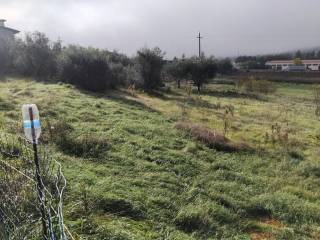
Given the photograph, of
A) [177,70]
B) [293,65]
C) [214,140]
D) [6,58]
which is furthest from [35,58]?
[293,65]

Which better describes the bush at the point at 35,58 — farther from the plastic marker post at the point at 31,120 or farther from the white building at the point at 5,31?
the plastic marker post at the point at 31,120

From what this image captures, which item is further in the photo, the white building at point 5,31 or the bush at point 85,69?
the white building at point 5,31

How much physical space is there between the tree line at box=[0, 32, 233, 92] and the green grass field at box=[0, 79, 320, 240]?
406 inches

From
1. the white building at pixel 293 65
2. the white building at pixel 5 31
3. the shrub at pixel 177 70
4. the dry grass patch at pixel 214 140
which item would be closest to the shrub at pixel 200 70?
the shrub at pixel 177 70

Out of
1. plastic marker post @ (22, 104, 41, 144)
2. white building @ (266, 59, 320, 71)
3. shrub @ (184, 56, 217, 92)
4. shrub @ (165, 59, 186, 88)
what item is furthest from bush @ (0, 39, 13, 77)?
white building @ (266, 59, 320, 71)

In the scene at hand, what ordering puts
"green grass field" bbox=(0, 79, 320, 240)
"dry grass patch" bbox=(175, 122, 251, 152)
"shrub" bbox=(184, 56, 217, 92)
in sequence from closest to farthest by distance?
"green grass field" bbox=(0, 79, 320, 240) → "dry grass patch" bbox=(175, 122, 251, 152) → "shrub" bbox=(184, 56, 217, 92)

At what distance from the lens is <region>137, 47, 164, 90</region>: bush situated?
34.2m

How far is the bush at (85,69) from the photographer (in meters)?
27.5

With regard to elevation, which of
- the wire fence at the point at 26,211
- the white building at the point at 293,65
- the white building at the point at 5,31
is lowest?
the white building at the point at 293,65

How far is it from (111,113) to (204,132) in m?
4.12

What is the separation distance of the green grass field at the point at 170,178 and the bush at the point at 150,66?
16.6 meters

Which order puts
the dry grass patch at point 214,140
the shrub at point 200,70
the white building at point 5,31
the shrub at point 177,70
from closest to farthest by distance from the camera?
the dry grass patch at point 214,140, the shrub at point 200,70, the shrub at point 177,70, the white building at point 5,31

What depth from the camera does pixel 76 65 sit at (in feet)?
92.1

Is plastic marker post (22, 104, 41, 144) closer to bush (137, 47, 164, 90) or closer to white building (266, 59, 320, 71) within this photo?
bush (137, 47, 164, 90)
